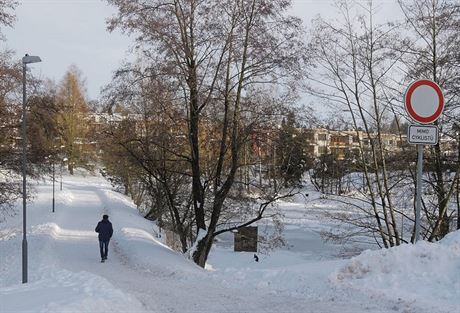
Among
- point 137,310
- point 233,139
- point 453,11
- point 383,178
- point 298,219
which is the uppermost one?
point 453,11

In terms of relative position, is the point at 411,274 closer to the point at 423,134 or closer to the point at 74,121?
the point at 423,134

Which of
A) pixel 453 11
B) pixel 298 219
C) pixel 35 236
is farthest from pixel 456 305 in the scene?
pixel 298 219

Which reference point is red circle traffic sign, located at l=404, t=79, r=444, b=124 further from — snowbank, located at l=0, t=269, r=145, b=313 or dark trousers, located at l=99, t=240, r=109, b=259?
dark trousers, located at l=99, t=240, r=109, b=259

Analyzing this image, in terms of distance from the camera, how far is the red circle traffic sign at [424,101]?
7953 millimetres

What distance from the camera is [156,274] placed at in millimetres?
14570

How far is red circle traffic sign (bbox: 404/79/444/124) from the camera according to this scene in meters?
7.95

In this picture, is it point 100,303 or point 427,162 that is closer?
point 100,303

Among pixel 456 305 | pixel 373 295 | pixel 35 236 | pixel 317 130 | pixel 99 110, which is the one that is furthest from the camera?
pixel 35 236

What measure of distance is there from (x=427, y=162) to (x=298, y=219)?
3867 cm

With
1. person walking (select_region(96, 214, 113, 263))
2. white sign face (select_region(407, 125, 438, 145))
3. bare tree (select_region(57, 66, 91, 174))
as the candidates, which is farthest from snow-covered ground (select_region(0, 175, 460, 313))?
bare tree (select_region(57, 66, 91, 174))

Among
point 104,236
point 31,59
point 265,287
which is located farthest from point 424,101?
point 104,236

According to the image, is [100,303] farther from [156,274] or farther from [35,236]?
[35,236]

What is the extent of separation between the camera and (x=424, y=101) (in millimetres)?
7957

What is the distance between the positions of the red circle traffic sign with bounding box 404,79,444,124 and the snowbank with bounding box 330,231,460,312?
2.31 metres
